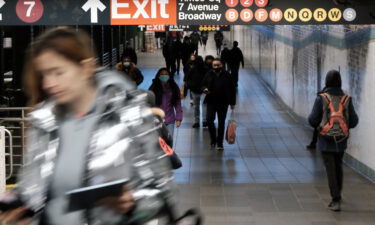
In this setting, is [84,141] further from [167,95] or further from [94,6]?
[167,95]

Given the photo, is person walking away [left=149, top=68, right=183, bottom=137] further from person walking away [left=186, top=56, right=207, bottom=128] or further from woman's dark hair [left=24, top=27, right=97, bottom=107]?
woman's dark hair [left=24, top=27, right=97, bottom=107]

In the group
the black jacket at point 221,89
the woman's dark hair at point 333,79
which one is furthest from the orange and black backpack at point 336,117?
the black jacket at point 221,89

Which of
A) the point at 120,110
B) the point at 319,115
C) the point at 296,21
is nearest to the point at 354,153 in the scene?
the point at 296,21

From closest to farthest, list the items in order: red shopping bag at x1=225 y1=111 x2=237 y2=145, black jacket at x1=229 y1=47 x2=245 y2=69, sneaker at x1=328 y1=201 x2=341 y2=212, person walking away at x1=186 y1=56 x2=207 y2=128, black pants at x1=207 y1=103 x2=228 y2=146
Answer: sneaker at x1=328 y1=201 x2=341 y2=212 < red shopping bag at x1=225 y1=111 x2=237 y2=145 < black pants at x1=207 y1=103 x2=228 y2=146 < person walking away at x1=186 y1=56 x2=207 y2=128 < black jacket at x1=229 y1=47 x2=245 y2=69

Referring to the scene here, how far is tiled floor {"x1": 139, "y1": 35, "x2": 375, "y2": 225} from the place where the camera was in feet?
30.8

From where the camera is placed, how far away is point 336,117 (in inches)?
368

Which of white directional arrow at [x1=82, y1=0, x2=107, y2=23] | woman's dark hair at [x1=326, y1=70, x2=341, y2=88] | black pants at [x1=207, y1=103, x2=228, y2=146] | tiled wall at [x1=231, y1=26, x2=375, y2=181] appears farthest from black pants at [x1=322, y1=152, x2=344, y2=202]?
black pants at [x1=207, y1=103, x2=228, y2=146]

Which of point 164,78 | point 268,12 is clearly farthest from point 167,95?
point 268,12

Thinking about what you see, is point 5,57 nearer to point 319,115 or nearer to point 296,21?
point 296,21

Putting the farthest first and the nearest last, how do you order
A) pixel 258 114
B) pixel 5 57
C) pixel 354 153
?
pixel 258 114
pixel 5 57
pixel 354 153

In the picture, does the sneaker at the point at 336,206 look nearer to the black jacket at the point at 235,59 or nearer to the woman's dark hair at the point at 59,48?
the woman's dark hair at the point at 59,48

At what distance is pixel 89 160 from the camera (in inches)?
107

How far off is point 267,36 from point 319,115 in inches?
685

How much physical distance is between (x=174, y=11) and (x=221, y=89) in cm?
362
